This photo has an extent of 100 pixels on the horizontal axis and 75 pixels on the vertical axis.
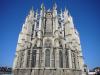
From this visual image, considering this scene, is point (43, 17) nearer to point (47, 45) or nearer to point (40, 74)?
point (47, 45)

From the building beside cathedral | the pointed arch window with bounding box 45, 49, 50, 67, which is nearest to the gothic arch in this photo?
the building beside cathedral

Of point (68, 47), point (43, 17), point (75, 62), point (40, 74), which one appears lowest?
point (40, 74)

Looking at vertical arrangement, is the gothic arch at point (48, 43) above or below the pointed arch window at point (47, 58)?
above

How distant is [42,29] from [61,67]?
14.4 meters

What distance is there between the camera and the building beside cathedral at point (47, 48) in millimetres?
37250

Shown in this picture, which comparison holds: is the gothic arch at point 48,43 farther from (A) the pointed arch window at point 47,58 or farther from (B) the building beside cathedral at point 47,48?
(A) the pointed arch window at point 47,58

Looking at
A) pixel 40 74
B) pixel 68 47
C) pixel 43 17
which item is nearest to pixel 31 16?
pixel 43 17

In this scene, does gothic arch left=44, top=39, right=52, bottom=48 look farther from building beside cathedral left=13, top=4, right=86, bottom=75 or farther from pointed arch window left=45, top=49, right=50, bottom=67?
pointed arch window left=45, top=49, right=50, bottom=67

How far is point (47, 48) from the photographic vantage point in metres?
39.9

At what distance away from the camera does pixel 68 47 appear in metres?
39.3

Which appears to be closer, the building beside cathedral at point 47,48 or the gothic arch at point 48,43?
the building beside cathedral at point 47,48

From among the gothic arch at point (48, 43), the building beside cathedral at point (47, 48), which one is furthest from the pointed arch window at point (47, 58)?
the gothic arch at point (48, 43)

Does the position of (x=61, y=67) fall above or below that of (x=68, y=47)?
below

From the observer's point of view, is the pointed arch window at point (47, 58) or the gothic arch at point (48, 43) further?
the gothic arch at point (48, 43)
